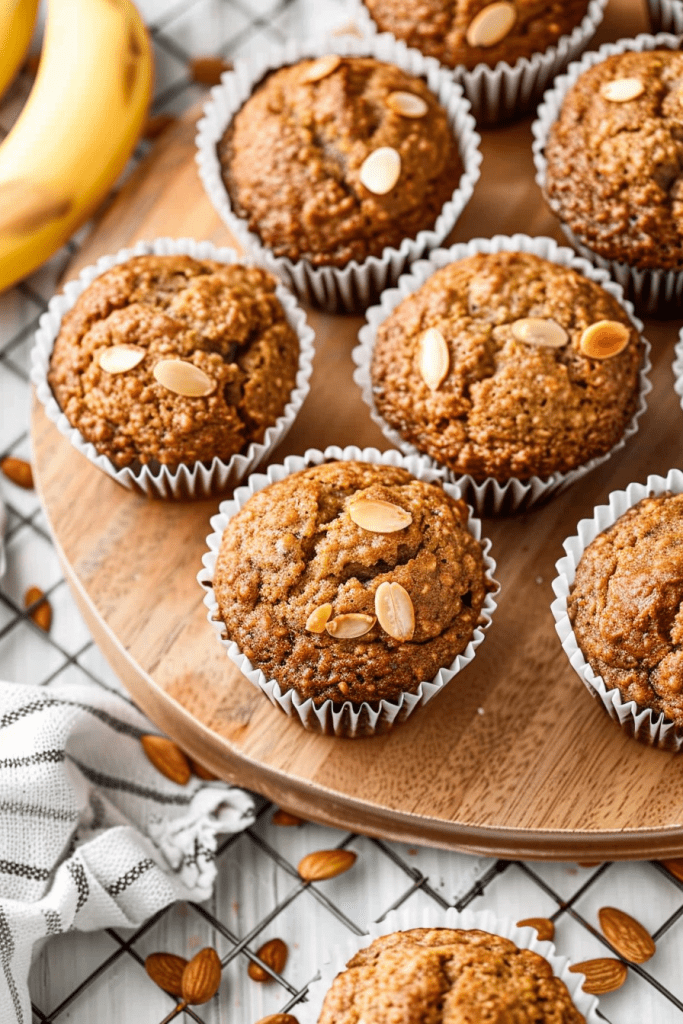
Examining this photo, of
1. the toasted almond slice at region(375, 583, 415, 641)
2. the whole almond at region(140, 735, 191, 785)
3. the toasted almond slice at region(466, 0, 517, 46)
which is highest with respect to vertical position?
the toasted almond slice at region(466, 0, 517, 46)

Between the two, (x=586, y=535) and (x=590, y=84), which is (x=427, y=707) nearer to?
(x=586, y=535)

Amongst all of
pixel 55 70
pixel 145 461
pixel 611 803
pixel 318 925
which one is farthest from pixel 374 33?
pixel 318 925

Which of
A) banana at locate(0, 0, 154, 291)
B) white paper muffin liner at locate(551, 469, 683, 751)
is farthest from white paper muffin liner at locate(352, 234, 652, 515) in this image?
banana at locate(0, 0, 154, 291)

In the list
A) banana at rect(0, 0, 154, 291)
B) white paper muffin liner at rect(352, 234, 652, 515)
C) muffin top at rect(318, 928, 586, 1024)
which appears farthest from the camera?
banana at rect(0, 0, 154, 291)

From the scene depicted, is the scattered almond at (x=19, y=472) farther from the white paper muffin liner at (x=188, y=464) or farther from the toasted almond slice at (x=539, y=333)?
the toasted almond slice at (x=539, y=333)

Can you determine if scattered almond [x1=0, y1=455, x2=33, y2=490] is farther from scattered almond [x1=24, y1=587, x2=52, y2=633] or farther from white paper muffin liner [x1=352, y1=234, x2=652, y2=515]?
white paper muffin liner [x1=352, y1=234, x2=652, y2=515]

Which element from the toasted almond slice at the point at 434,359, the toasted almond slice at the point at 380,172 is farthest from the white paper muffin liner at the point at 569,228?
the toasted almond slice at the point at 434,359

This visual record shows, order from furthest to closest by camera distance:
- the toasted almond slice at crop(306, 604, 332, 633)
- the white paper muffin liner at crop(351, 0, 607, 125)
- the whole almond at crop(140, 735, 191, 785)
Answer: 1. the white paper muffin liner at crop(351, 0, 607, 125)
2. the whole almond at crop(140, 735, 191, 785)
3. the toasted almond slice at crop(306, 604, 332, 633)
